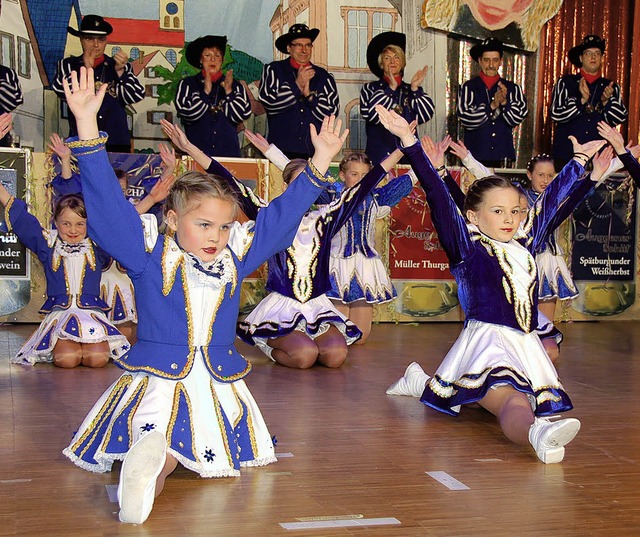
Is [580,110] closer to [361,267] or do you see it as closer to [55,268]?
[361,267]

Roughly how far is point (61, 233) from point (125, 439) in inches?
119

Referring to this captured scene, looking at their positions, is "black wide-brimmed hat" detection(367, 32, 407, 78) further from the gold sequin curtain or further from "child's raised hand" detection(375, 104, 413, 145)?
"child's raised hand" detection(375, 104, 413, 145)

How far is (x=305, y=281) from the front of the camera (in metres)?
5.65

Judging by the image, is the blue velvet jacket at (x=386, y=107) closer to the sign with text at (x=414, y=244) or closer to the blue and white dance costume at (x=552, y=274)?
the sign with text at (x=414, y=244)

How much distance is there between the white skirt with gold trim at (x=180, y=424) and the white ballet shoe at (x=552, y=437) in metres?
0.99

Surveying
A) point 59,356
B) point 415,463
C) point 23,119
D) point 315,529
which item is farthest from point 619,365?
point 23,119

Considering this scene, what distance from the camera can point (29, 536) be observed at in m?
2.47

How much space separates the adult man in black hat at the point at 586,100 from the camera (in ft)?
29.4

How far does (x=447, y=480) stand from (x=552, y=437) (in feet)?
1.46

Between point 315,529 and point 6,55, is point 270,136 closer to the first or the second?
point 6,55

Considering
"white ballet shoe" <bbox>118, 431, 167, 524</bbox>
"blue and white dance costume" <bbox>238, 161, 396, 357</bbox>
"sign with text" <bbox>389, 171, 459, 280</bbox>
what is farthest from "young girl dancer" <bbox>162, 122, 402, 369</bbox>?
"white ballet shoe" <bbox>118, 431, 167, 524</bbox>

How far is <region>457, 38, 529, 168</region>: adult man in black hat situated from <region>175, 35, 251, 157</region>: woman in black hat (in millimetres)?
2145

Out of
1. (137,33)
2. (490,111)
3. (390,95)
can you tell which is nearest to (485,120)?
(490,111)

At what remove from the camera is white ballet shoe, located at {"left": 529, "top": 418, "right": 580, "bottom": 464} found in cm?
326
